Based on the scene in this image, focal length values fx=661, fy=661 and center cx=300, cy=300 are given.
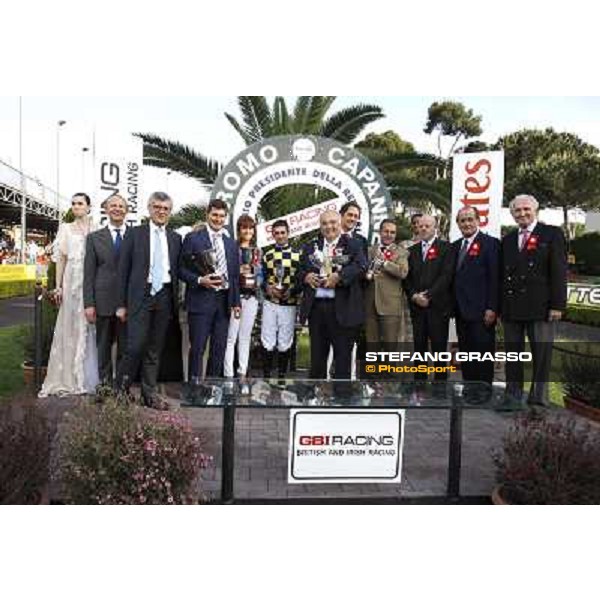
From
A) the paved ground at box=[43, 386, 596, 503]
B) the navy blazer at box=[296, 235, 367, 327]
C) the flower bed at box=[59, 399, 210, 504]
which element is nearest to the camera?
the flower bed at box=[59, 399, 210, 504]

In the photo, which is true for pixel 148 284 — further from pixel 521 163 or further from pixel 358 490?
pixel 521 163

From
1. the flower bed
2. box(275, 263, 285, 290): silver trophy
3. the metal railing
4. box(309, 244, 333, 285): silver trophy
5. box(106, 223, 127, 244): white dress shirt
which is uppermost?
the metal railing

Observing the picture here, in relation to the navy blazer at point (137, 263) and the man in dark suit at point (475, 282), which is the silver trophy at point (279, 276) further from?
the man in dark suit at point (475, 282)

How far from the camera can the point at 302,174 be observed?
18.4ft

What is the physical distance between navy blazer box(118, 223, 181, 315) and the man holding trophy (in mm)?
810

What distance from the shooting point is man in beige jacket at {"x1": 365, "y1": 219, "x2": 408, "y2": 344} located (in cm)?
541

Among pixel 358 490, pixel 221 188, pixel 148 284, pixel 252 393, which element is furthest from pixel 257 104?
pixel 358 490

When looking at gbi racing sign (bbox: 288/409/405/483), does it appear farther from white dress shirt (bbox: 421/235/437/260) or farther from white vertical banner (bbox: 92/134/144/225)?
white vertical banner (bbox: 92/134/144/225)

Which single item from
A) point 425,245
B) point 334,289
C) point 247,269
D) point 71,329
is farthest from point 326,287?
point 71,329

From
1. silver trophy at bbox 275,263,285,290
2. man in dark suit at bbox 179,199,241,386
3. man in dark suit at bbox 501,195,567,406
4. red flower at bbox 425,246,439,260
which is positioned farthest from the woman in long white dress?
man in dark suit at bbox 501,195,567,406

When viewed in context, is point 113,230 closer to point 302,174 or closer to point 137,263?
point 137,263

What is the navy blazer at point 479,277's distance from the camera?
Answer: 540 centimetres

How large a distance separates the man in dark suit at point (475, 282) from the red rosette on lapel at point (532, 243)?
240 millimetres

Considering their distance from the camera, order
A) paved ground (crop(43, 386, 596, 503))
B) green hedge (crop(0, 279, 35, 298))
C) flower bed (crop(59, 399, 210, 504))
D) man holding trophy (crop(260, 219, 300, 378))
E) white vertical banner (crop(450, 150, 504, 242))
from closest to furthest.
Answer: flower bed (crop(59, 399, 210, 504)), paved ground (crop(43, 386, 596, 503)), white vertical banner (crop(450, 150, 504, 242)), man holding trophy (crop(260, 219, 300, 378)), green hedge (crop(0, 279, 35, 298))
